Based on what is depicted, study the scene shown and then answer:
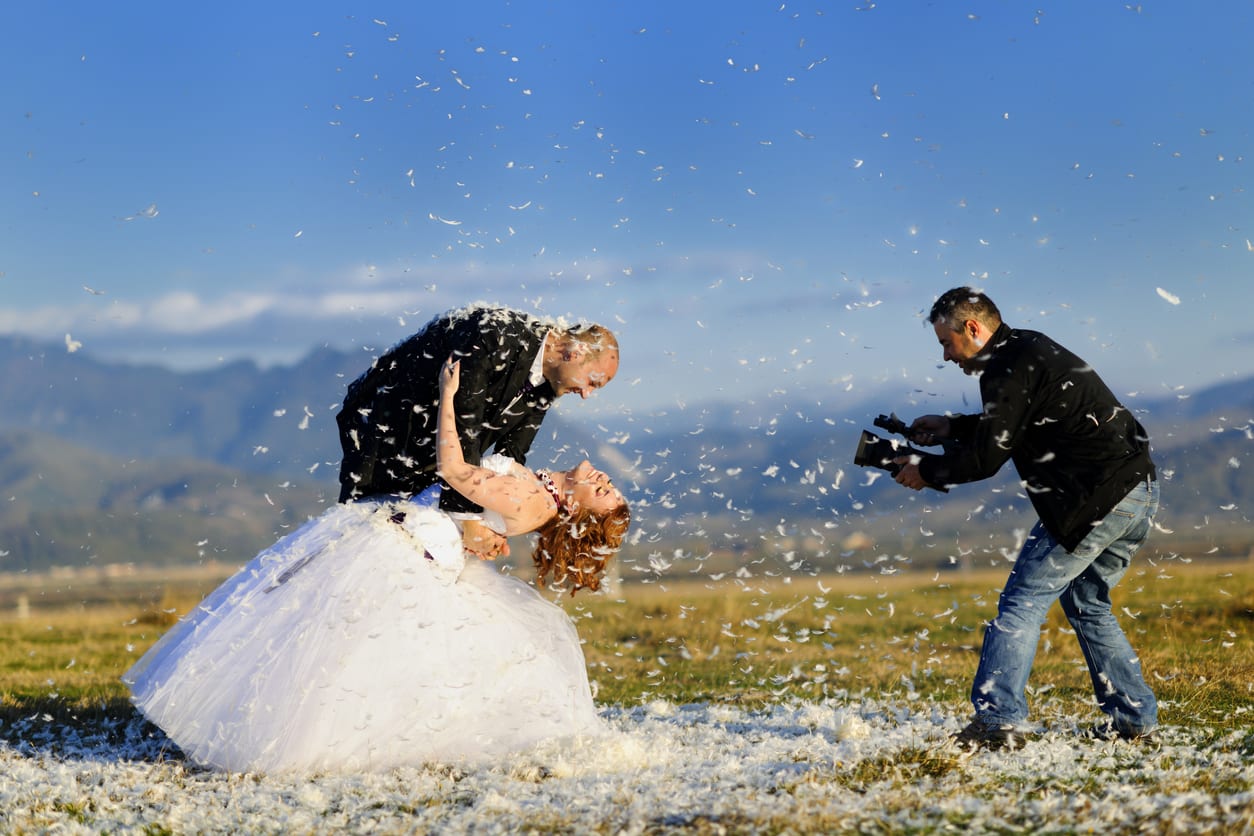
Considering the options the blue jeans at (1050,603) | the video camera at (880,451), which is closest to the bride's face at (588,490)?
the video camera at (880,451)

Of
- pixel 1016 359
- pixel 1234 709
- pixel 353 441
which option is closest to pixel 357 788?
pixel 353 441

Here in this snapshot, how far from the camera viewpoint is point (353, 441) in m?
8.06

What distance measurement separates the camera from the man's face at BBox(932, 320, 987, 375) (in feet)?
24.8

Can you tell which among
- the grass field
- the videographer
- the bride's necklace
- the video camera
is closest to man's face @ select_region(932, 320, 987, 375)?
the videographer

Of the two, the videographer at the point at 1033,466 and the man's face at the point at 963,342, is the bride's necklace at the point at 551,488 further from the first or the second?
the man's face at the point at 963,342

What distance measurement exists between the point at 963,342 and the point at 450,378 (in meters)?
3.35

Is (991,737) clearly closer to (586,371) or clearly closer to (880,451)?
(880,451)

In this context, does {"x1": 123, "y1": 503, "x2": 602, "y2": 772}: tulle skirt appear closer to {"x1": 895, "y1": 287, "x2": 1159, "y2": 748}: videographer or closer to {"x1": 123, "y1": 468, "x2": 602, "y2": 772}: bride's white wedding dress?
{"x1": 123, "y1": 468, "x2": 602, "y2": 772}: bride's white wedding dress

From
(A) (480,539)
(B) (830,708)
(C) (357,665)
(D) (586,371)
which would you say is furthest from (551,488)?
(B) (830,708)

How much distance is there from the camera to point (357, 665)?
7395 mm

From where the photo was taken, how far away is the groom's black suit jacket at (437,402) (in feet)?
24.6

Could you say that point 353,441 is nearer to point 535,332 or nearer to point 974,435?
point 535,332

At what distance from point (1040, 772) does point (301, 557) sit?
4.89 m

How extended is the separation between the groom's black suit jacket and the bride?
152mm
